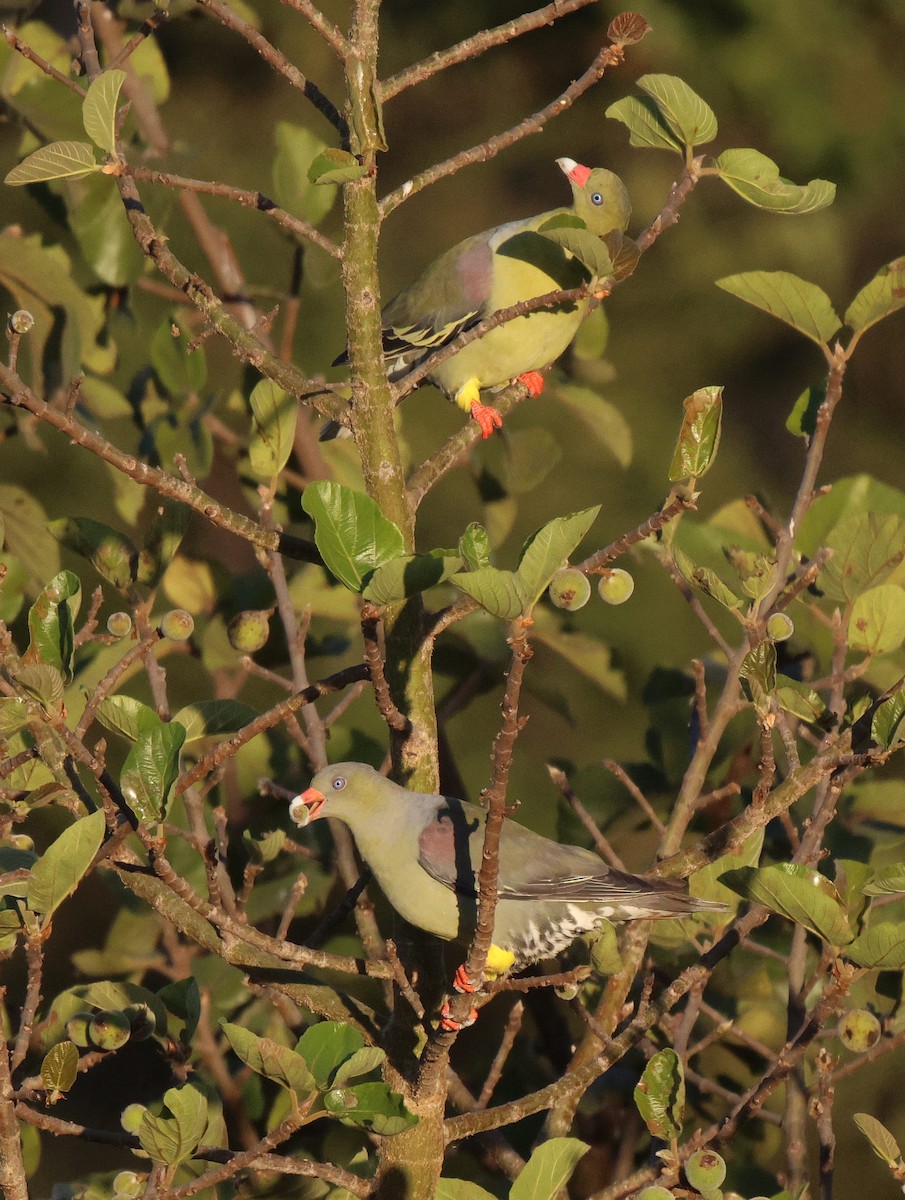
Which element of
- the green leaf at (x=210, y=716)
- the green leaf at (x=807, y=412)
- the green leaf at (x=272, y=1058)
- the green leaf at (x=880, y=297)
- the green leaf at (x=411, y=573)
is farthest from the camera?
the green leaf at (x=807, y=412)

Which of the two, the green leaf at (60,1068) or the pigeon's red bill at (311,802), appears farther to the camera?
the pigeon's red bill at (311,802)

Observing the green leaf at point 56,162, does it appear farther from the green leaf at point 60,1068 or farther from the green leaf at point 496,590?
the green leaf at point 60,1068

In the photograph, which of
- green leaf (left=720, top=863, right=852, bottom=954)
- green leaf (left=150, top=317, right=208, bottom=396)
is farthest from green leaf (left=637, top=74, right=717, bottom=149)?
green leaf (left=150, top=317, right=208, bottom=396)

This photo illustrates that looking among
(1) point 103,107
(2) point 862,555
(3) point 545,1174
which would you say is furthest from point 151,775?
(2) point 862,555

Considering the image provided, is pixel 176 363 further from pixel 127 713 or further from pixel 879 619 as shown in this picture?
pixel 879 619

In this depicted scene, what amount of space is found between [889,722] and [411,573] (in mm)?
425

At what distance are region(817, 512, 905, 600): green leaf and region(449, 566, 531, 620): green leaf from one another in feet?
2.44

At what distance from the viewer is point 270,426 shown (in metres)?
1.66

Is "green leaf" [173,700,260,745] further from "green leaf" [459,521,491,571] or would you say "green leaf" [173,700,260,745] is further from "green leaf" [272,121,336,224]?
"green leaf" [272,121,336,224]

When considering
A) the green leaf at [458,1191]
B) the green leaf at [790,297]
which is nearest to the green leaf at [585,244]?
the green leaf at [790,297]

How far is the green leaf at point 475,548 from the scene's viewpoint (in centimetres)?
96

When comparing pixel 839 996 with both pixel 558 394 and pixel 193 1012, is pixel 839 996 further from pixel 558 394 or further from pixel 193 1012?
pixel 558 394

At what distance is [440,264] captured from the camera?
226 centimetres

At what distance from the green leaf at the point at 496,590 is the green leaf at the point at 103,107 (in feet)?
1.93
